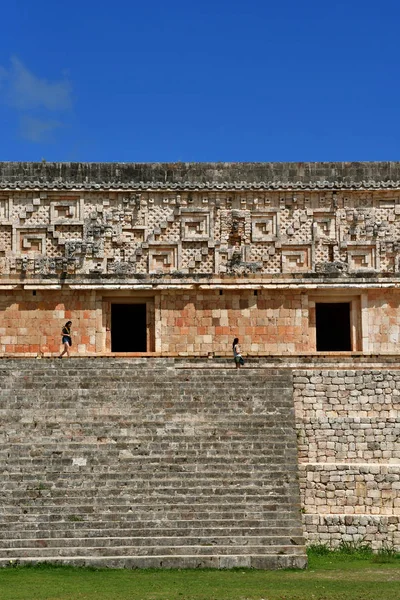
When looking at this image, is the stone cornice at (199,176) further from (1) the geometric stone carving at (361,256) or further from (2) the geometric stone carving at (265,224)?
(1) the geometric stone carving at (361,256)

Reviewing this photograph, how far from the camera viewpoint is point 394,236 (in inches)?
824

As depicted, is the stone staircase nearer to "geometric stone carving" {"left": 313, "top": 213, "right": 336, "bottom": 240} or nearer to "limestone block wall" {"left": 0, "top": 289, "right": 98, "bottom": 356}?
"limestone block wall" {"left": 0, "top": 289, "right": 98, "bottom": 356}

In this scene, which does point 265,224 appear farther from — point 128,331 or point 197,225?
point 128,331

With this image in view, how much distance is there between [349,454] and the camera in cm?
1608

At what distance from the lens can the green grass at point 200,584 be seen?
11281 mm

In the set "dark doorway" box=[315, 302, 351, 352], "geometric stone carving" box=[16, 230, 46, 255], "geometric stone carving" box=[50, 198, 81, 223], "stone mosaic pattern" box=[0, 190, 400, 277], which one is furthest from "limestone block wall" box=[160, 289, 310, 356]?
"dark doorway" box=[315, 302, 351, 352]

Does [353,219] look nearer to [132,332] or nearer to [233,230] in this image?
[233,230]

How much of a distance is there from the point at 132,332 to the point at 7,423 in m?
8.58

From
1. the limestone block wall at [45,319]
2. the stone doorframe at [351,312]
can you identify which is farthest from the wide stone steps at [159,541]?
the stone doorframe at [351,312]

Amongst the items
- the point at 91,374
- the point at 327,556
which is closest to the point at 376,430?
the point at 327,556

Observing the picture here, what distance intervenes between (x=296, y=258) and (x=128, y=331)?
481 centimetres

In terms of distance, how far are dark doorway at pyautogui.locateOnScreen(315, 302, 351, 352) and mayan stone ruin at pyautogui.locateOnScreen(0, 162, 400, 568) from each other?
0.05 metres

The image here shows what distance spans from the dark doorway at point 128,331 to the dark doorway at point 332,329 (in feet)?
12.5

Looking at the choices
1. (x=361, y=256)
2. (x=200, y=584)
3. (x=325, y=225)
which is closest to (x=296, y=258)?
(x=325, y=225)
